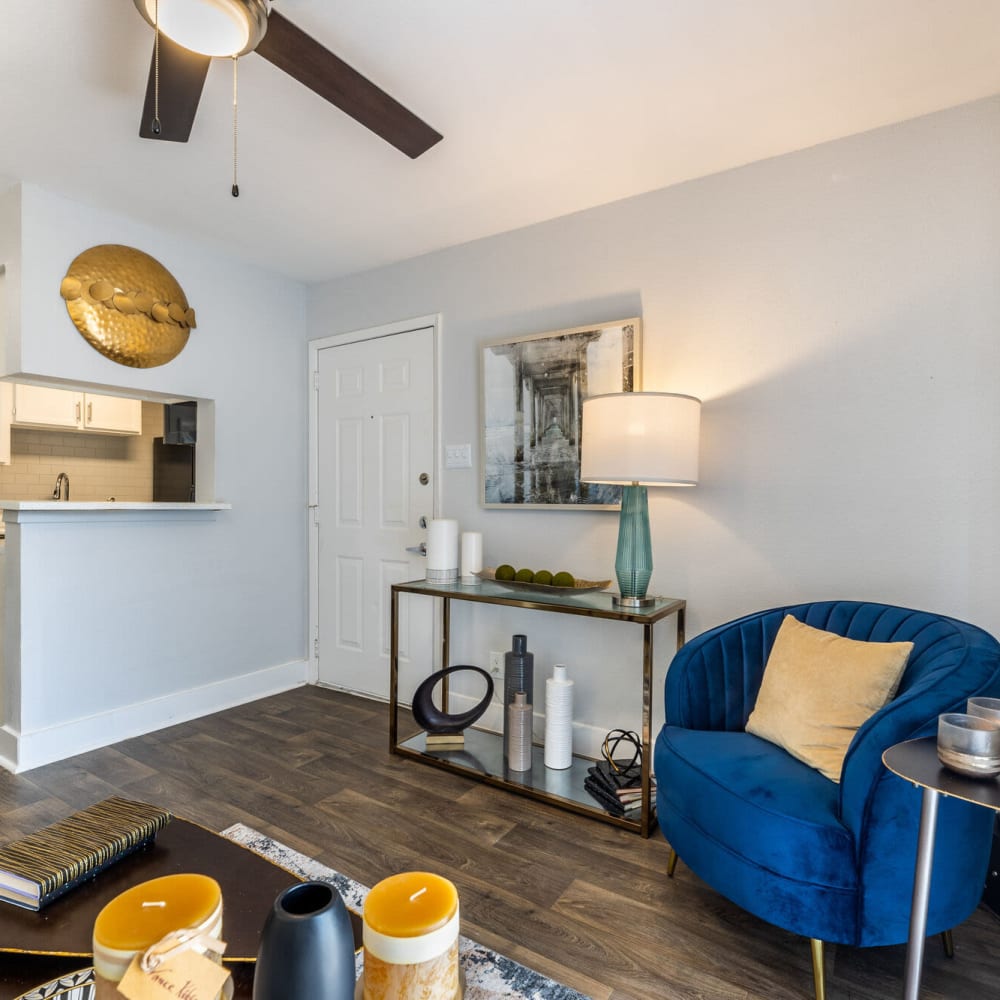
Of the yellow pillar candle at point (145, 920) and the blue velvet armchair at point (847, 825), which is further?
the blue velvet armchair at point (847, 825)

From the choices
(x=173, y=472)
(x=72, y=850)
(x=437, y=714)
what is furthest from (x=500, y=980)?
(x=173, y=472)

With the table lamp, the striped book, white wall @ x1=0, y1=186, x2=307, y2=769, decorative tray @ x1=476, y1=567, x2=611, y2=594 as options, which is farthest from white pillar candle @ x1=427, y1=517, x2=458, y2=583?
the striped book

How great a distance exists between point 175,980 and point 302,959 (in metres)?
0.13

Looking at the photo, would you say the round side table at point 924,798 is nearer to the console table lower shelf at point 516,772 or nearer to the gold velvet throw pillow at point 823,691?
the gold velvet throw pillow at point 823,691

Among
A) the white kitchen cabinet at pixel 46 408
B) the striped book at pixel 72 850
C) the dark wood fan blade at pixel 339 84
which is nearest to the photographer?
the striped book at pixel 72 850

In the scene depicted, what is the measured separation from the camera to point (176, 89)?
161 cm

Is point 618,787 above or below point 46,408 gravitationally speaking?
below

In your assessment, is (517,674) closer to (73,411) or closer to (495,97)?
(495,97)

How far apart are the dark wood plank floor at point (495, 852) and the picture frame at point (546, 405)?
1.28 m

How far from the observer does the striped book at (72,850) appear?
3.36 feet

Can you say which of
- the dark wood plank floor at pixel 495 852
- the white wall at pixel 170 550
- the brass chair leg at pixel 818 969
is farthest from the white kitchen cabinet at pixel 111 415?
the brass chair leg at pixel 818 969

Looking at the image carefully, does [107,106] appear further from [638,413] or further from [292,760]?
[292,760]

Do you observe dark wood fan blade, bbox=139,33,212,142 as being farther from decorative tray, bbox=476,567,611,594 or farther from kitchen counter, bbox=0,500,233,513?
decorative tray, bbox=476,567,611,594

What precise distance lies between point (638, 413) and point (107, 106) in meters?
2.05
